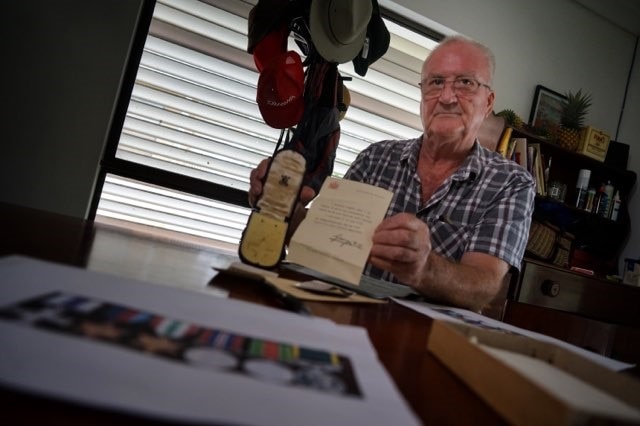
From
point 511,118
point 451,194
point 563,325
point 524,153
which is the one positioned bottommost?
point 563,325

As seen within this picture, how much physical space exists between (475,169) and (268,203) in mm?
873

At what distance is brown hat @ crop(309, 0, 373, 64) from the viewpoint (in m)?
1.30

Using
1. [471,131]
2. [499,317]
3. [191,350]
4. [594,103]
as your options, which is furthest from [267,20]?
[594,103]

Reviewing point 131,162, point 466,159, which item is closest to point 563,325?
point 466,159

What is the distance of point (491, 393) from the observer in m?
0.34

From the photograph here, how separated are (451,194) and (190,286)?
3.41 ft

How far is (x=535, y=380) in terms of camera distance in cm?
30

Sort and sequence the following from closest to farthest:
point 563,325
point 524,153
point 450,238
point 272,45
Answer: point 450,238, point 272,45, point 563,325, point 524,153

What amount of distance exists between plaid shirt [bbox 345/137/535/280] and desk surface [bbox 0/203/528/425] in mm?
567

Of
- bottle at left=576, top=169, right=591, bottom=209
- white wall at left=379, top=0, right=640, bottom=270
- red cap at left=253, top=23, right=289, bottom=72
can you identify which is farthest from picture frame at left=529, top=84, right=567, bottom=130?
red cap at left=253, top=23, right=289, bottom=72

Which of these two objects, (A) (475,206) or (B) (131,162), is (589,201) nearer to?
(A) (475,206)

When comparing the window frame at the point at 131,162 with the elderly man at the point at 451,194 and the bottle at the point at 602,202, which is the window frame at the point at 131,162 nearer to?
the elderly man at the point at 451,194

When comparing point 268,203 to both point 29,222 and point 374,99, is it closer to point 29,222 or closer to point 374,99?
point 29,222

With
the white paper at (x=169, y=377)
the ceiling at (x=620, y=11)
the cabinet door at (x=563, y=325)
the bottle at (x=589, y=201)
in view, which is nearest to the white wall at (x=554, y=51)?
the ceiling at (x=620, y=11)
